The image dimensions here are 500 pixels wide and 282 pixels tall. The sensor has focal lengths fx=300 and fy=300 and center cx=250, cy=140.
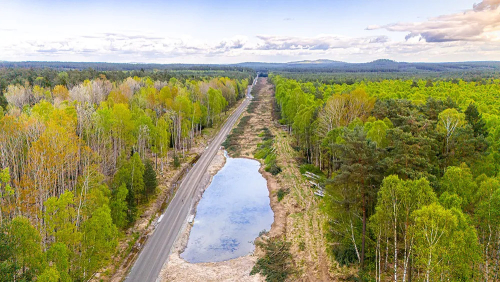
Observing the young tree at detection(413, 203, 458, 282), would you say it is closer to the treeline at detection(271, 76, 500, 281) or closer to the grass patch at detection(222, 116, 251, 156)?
the treeline at detection(271, 76, 500, 281)

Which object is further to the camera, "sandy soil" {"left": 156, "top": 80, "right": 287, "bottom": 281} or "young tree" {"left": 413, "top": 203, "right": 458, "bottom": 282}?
"sandy soil" {"left": 156, "top": 80, "right": 287, "bottom": 281}

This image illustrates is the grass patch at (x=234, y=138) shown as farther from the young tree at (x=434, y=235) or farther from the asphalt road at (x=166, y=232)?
the young tree at (x=434, y=235)

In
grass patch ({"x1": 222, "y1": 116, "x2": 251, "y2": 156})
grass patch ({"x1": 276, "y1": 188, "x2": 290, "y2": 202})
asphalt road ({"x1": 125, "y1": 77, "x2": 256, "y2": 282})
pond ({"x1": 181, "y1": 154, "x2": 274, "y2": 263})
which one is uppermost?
grass patch ({"x1": 222, "y1": 116, "x2": 251, "y2": 156})

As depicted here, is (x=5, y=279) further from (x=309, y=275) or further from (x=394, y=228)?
(x=394, y=228)

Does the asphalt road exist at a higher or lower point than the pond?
higher

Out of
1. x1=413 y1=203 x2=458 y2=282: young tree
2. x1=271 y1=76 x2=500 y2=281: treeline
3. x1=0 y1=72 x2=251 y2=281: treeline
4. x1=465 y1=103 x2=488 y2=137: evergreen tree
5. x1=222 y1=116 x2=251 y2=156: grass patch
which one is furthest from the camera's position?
x1=222 y1=116 x2=251 y2=156: grass patch

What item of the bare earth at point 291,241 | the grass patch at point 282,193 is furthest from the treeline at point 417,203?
the grass patch at point 282,193

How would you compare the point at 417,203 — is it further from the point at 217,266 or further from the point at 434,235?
the point at 217,266

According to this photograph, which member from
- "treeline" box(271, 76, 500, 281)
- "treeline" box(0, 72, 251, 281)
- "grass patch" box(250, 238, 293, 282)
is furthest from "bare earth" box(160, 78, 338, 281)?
"treeline" box(0, 72, 251, 281)
